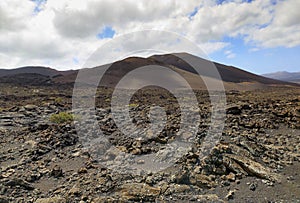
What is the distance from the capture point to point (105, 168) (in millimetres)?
5312

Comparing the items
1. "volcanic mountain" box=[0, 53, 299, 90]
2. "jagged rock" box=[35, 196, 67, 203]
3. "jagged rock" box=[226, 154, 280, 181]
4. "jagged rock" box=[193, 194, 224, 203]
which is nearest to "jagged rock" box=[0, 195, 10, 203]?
"jagged rock" box=[35, 196, 67, 203]

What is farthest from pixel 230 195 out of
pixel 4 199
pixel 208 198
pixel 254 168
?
pixel 4 199

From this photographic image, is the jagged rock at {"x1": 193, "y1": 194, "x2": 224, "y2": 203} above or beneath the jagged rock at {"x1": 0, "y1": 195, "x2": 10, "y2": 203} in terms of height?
beneath

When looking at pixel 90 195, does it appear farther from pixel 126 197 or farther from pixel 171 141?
pixel 171 141

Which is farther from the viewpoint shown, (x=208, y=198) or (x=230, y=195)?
(x=230, y=195)

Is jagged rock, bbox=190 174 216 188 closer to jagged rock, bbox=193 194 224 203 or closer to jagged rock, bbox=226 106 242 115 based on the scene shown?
jagged rock, bbox=193 194 224 203

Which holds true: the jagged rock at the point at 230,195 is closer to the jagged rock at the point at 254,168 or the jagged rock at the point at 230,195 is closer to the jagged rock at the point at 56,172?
the jagged rock at the point at 254,168

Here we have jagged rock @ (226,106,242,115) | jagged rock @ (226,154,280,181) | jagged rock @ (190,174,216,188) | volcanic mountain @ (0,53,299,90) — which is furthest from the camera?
volcanic mountain @ (0,53,299,90)

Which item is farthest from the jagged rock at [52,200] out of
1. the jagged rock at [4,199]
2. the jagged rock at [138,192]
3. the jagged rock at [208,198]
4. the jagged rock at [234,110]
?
the jagged rock at [234,110]

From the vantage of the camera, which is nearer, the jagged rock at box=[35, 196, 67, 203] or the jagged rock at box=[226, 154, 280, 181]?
the jagged rock at box=[35, 196, 67, 203]

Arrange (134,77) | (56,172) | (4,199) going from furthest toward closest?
(134,77), (56,172), (4,199)

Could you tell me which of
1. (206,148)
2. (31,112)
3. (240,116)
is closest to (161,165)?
(206,148)

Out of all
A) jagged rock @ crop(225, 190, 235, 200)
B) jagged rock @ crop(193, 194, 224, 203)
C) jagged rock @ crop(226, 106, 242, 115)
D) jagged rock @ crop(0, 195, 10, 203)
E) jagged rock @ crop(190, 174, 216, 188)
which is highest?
jagged rock @ crop(226, 106, 242, 115)

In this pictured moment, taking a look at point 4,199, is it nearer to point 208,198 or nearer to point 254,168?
point 208,198
